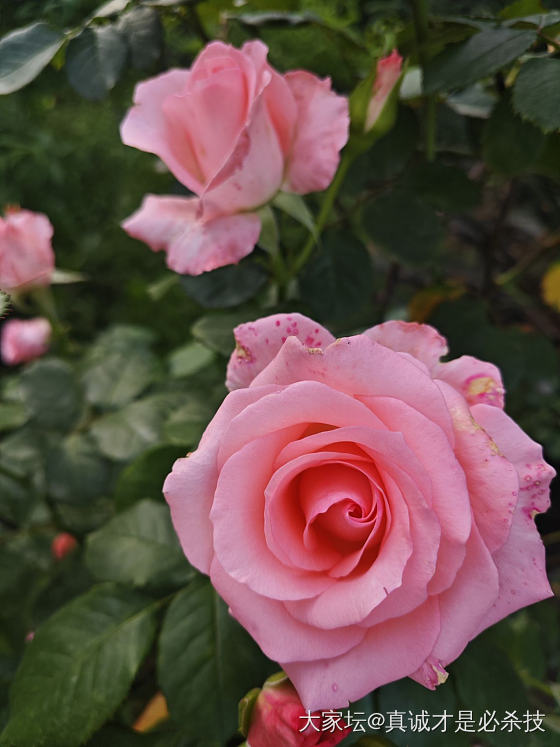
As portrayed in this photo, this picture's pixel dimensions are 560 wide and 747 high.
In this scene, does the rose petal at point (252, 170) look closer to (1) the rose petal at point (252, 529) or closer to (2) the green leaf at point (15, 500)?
(1) the rose petal at point (252, 529)

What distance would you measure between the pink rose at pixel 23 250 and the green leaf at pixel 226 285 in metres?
0.23

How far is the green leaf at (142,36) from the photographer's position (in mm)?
501

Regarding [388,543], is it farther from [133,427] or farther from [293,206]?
[133,427]

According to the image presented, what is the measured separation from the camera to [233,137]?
43 cm

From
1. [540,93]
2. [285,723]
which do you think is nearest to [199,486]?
[285,723]

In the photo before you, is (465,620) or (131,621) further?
(131,621)

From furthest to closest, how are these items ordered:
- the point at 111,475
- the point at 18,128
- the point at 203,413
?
the point at 18,128 → the point at 111,475 → the point at 203,413

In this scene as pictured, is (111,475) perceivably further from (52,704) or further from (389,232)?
(389,232)

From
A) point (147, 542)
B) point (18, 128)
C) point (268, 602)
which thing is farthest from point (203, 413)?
point (18, 128)

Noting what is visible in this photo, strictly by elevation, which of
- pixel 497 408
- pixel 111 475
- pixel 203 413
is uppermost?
pixel 497 408

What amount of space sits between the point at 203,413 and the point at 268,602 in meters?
0.23

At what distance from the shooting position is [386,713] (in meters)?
0.42

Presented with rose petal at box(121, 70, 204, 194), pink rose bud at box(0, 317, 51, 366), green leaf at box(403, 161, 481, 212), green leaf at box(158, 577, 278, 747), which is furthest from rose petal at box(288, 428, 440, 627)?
pink rose bud at box(0, 317, 51, 366)

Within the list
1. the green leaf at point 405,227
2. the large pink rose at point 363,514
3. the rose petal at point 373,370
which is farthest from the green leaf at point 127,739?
the green leaf at point 405,227
